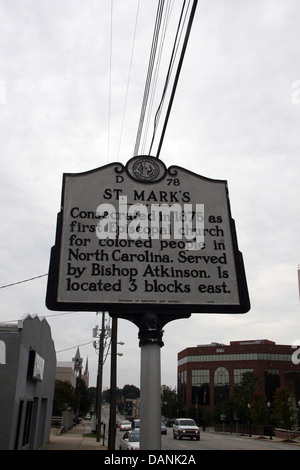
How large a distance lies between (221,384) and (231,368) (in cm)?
393

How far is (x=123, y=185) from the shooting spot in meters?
4.88

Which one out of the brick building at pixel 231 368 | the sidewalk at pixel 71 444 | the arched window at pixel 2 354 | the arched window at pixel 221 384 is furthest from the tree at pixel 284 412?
the arched window at pixel 221 384

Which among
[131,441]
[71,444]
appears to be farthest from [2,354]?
[71,444]

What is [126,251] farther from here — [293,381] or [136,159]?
[293,381]

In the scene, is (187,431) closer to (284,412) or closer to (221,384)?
(284,412)

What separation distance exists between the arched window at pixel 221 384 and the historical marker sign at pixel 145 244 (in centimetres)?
8711

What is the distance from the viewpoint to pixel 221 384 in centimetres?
8606

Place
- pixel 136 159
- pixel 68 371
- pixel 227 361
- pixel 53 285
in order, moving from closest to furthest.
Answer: pixel 53 285, pixel 136 159, pixel 68 371, pixel 227 361

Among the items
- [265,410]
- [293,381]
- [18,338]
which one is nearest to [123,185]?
[18,338]

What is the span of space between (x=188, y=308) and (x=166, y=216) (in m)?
1.09

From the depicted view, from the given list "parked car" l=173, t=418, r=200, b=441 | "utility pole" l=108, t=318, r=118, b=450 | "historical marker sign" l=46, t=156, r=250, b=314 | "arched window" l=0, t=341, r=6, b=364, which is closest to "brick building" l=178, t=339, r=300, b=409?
"parked car" l=173, t=418, r=200, b=441

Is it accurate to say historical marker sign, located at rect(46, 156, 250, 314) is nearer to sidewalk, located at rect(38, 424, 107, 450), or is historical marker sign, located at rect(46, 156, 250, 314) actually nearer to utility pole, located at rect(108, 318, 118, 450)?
utility pole, located at rect(108, 318, 118, 450)

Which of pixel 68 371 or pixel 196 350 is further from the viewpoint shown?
pixel 196 350

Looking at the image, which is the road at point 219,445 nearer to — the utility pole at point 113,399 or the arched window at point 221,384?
the utility pole at point 113,399
